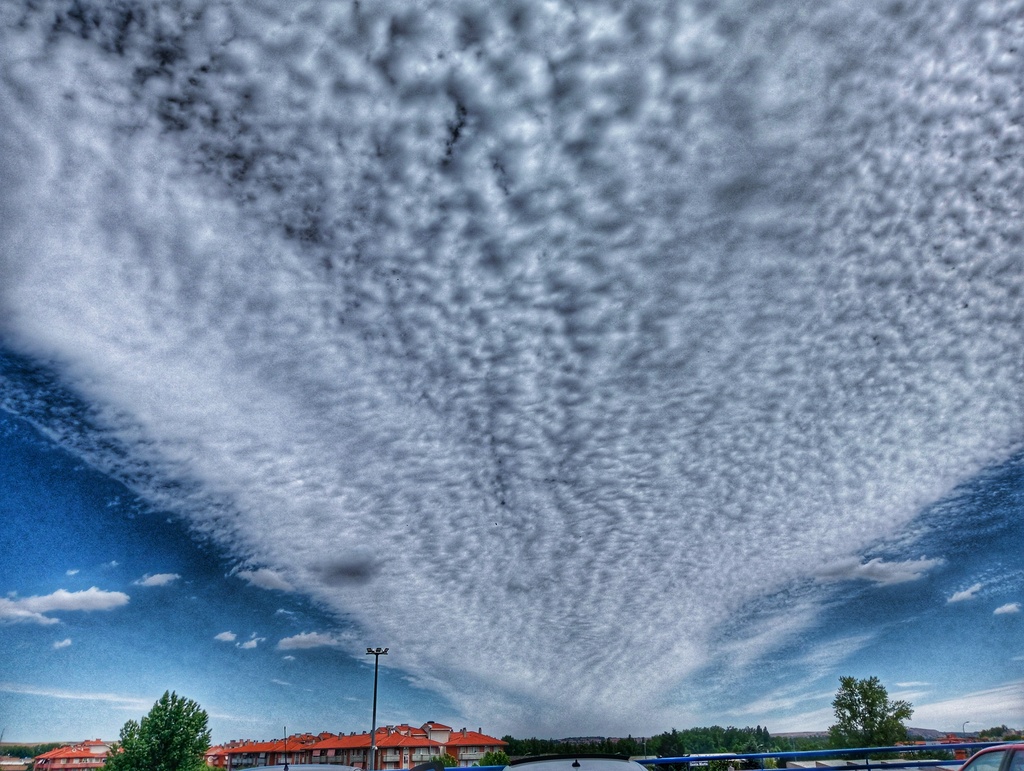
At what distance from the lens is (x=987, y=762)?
311 inches

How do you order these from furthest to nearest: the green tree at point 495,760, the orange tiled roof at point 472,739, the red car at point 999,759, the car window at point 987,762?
the orange tiled roof at point 472,739 < the green tree at point 495,760 < the car window at point 987,762 < the red car at point 999,759

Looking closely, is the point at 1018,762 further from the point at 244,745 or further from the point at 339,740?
the point at 244,745

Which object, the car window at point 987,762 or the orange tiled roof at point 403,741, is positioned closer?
the car window at point 987,762

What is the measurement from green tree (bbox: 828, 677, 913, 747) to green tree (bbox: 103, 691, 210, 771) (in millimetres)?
55861

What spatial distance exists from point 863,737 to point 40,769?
299 feet

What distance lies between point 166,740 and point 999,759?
193 feet

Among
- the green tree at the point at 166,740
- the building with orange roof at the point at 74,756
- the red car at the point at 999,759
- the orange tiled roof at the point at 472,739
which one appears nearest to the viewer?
the red car at the point at 999,759

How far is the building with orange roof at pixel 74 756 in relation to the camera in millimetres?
81062

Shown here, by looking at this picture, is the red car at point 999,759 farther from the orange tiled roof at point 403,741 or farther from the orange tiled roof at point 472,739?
the orange tiled roof at point 472,739

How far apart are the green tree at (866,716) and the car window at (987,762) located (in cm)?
6247

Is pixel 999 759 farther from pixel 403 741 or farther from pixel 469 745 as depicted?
pixel 469 745

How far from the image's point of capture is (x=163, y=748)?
164 ft

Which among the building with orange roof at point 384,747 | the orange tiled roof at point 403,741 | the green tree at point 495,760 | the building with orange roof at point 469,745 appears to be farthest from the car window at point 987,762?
A: the building with orange roof at point 469,745

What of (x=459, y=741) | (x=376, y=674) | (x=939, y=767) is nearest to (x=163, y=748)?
(x=376, y=674)
